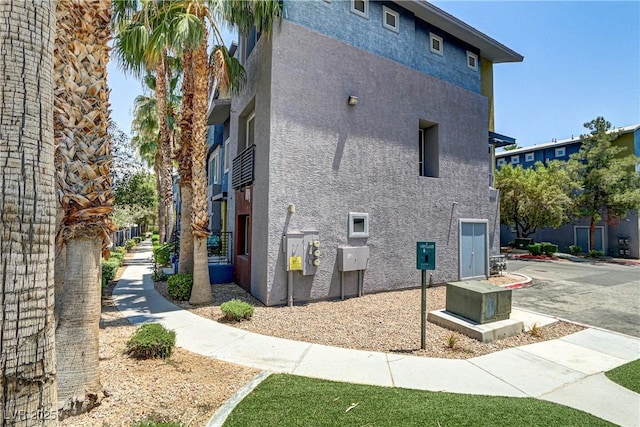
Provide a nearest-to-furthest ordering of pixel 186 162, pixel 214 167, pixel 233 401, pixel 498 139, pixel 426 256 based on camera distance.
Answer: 1. pixel 233 401
2. pixel 426 256
3. pixel 186 162
4. pixel 498 139
5. pixel 214 167

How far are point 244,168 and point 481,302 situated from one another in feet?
27.3

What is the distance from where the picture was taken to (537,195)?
24.2 m

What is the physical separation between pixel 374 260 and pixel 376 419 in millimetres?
7056

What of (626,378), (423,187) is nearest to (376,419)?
(626,378)

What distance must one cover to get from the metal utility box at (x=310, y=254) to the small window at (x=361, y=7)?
7866mm

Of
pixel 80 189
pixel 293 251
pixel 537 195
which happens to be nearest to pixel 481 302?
pixel 293 251

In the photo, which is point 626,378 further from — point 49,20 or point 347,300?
point 49,20

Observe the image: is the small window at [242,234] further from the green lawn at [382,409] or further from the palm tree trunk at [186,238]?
the green lawn at [382,409]

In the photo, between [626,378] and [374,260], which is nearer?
[626,378]

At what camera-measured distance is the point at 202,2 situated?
905 cm

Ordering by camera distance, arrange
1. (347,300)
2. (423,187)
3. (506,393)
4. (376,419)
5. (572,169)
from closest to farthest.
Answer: (376,419) → (506,393) → (347,300) → (423,187) → (572,169)

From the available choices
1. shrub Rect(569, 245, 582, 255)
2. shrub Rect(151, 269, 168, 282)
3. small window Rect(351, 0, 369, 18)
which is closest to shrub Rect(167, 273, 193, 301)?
shrub Rect(151, 269, 168, 282)

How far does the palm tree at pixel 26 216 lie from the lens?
2164mm

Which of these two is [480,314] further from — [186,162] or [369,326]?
[186,162]
